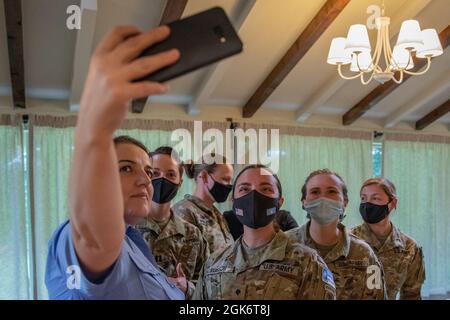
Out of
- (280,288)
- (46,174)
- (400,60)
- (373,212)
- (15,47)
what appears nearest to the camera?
(280,288)

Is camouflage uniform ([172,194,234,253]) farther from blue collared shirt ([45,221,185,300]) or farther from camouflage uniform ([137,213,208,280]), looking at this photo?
blue collared shirt ([45,221,185,300])

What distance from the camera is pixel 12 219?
82 cm

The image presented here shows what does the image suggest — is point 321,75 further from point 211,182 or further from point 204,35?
point 204,35

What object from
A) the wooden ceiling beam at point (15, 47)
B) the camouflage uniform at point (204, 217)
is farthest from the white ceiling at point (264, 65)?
the camouflage uniform at point (204, 217)

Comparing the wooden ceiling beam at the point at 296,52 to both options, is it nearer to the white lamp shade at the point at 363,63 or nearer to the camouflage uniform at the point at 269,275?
the white lamp shade at the point at 363,63

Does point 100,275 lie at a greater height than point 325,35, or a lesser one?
lesser

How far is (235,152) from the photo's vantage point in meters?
0.56

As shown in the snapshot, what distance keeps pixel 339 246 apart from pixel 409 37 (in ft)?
1.72

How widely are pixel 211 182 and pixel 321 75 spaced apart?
0.39m

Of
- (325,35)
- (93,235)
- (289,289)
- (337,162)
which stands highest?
(325,35)

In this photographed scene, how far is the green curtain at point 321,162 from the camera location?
0.85 m

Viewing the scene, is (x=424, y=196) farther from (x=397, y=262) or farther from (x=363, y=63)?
(x=363, y=63)

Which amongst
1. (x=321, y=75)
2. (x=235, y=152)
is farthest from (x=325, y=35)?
(x=235, y=152)

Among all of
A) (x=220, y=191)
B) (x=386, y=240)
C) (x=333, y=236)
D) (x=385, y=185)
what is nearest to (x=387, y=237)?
(x=386, y=240)
